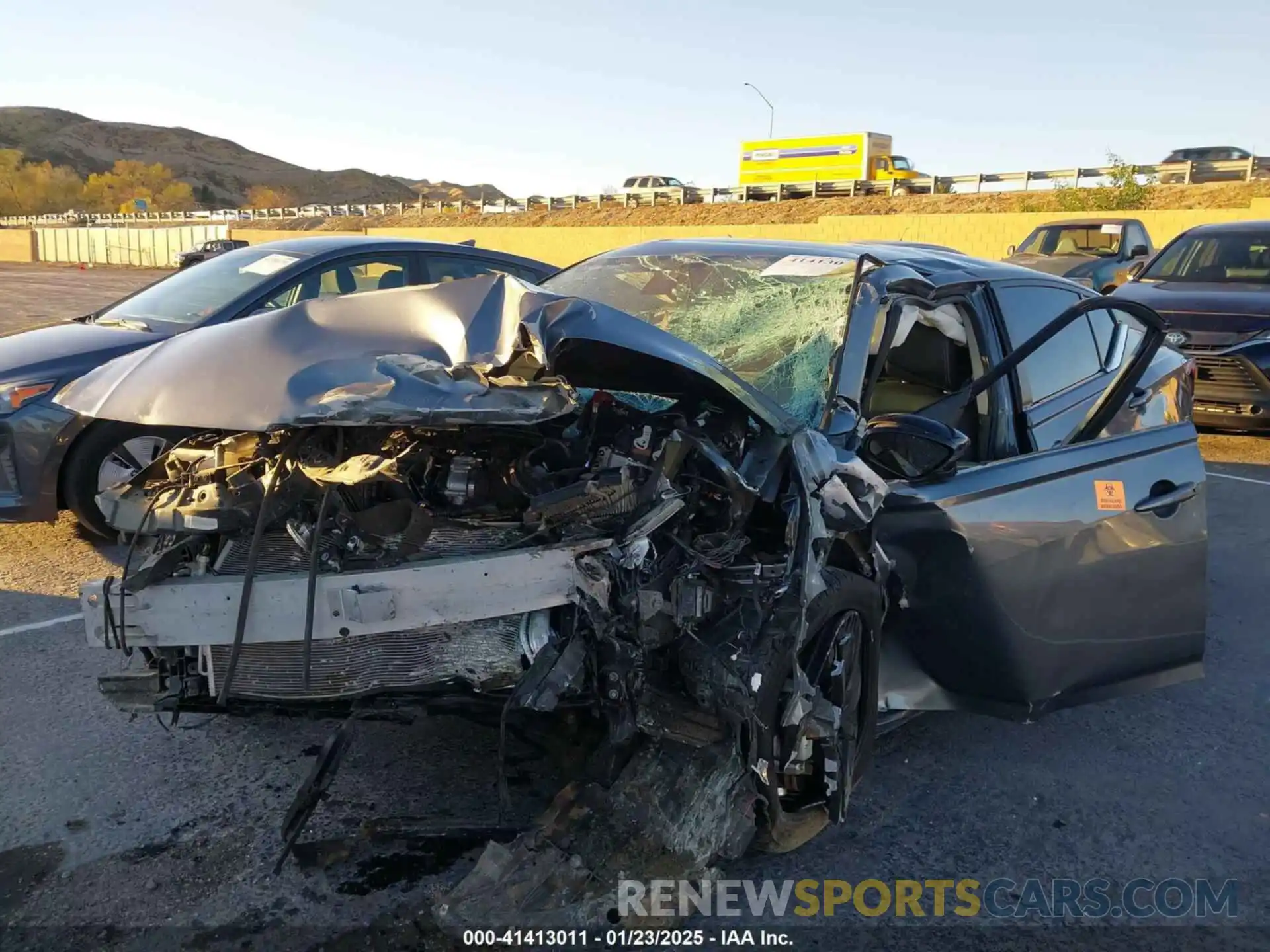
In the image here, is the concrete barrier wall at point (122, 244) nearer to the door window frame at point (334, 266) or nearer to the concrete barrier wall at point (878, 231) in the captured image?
the concrete barrier wall at point (878, 231)

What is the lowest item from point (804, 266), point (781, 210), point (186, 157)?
point (804, 266)

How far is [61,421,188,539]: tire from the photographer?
5242mm

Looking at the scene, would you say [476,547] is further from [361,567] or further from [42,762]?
[42,762]

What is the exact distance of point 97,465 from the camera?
5309 mm

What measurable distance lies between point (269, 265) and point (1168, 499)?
16.9ft

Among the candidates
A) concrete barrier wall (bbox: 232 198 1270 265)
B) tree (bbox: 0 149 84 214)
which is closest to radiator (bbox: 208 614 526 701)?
concrete barrier wall (bbox: 232 198 1270 265)

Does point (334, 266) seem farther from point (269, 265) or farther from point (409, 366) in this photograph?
point (409, 366)

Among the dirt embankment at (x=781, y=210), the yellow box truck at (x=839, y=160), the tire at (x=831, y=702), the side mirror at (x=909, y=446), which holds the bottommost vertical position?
the tire at (x=831, y=702)

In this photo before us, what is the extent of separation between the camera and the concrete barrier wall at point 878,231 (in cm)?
2548

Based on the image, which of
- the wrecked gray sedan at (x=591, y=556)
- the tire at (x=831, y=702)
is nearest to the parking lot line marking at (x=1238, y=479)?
the wrecked gray sedan at (x=591, y=556)

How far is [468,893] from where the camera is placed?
2.39 meters

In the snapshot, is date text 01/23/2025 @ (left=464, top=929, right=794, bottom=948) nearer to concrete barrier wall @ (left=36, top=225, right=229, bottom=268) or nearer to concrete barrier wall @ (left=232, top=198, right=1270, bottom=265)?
concrete barrier wall @ (left=232, top=198, right=1270, bottom=265)

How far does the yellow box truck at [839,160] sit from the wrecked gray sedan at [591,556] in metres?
37.9

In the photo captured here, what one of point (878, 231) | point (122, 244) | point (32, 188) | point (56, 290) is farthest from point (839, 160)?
point (32, 188)
